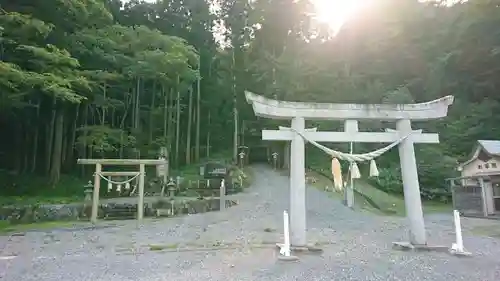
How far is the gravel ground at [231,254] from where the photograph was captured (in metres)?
4.56

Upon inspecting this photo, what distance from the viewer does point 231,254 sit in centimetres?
582

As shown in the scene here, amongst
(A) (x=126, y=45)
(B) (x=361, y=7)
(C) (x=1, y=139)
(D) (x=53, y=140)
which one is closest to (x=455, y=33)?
(B) (x=361, y=7)

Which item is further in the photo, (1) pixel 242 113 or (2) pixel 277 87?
(1) pixel 242 113

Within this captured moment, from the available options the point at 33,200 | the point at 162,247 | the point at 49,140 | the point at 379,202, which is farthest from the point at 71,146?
the point at 379,202

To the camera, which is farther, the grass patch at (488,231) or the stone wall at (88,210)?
the stone wall at (88,210)

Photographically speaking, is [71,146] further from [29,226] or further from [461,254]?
[461,254]

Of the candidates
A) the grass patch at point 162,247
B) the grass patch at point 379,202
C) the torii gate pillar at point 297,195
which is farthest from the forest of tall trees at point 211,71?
the torii gate pillar at point 297,195

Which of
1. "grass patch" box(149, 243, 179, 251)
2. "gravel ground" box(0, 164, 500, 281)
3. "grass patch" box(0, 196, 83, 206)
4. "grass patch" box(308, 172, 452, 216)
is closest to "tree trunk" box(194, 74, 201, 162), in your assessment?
"grass patch" box(308, 172, 452, 216)

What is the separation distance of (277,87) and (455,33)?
9.64 m

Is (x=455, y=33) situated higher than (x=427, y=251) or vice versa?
(x=455, y=33)

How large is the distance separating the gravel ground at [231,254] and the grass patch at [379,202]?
3433 millimetres

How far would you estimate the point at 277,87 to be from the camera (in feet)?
69.9

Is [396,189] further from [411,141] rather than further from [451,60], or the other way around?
[411,141]

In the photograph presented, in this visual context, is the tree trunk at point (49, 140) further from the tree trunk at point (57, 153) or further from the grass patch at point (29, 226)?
the grass patch at point (29, 226)
